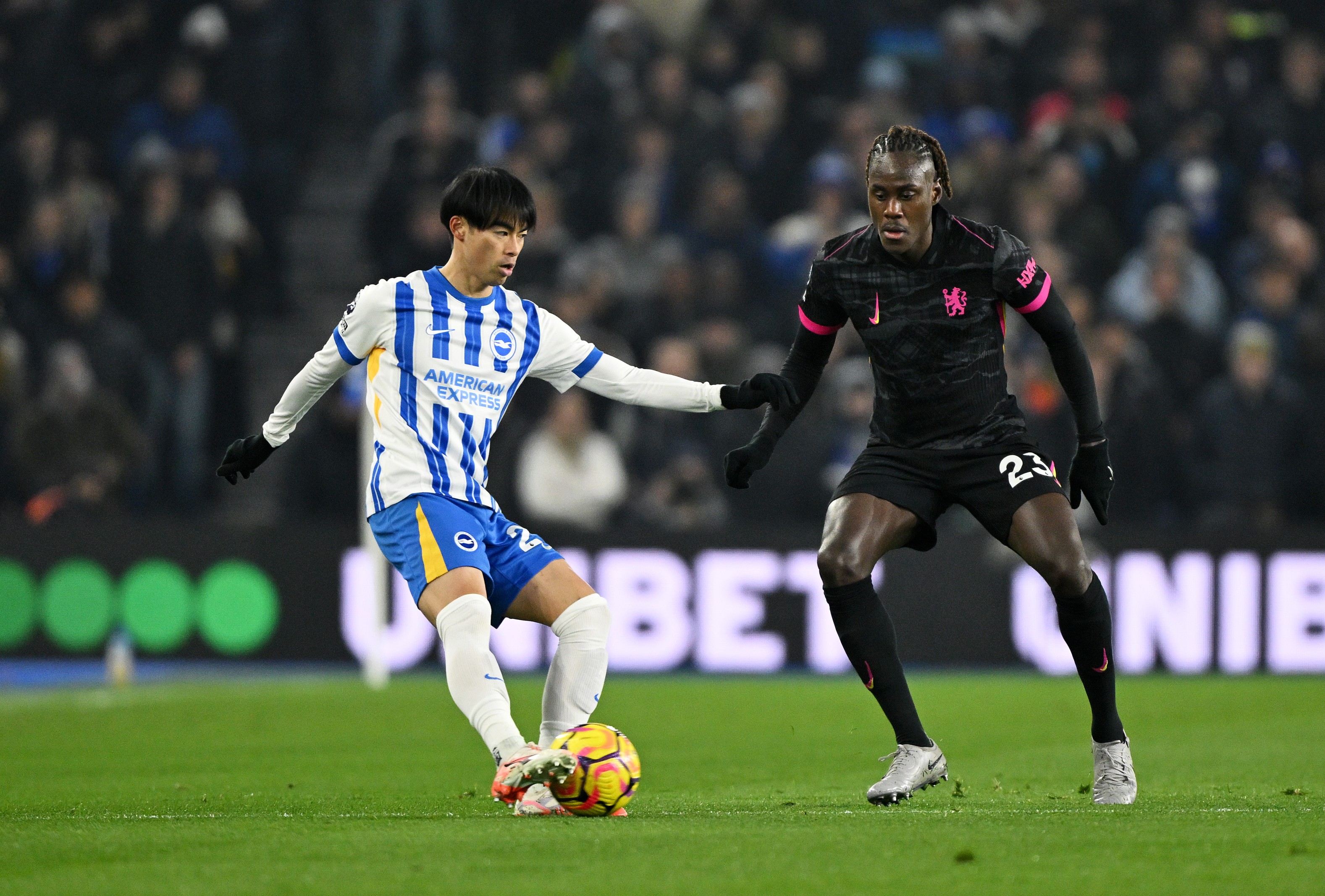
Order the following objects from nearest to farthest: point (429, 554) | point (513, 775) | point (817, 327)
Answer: point (513, 775), point (429, 554), point (817, 327)

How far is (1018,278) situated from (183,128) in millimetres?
11076

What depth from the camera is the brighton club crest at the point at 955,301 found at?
5695 millimetres

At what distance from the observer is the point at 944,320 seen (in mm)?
5707

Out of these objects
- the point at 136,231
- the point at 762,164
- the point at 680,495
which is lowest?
the point at 680,495

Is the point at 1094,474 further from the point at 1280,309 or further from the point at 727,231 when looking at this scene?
the point at 727,231

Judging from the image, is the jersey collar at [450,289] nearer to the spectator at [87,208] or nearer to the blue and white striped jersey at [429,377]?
the blue and white striped jersey at [429,377]

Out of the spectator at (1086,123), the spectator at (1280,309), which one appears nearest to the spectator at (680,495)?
the spectator at (1086,123)

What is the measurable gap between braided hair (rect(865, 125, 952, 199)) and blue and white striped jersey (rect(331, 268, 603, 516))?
129 cm

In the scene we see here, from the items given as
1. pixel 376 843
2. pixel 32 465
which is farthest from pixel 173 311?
pixel 376 843

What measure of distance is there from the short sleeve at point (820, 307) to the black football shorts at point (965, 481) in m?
0.48

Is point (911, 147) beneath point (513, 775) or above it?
above

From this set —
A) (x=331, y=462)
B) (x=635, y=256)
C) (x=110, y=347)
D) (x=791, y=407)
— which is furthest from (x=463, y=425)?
(x=110, y=347)

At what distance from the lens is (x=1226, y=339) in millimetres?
13797

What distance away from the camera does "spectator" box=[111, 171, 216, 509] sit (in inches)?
555
